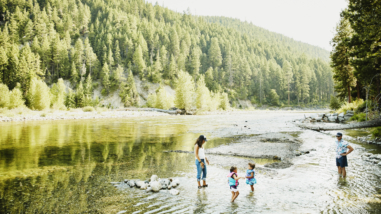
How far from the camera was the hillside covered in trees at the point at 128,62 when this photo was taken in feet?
273

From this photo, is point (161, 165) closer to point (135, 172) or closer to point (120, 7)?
point (135, 172)

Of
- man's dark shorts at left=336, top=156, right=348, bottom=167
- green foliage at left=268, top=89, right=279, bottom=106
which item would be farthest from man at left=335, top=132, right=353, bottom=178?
green foliage at left=268, top=89, right=279, bottom=106

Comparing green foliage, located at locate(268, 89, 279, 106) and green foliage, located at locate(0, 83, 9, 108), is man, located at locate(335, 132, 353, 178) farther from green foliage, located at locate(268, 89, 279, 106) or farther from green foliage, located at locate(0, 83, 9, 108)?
green foliage, located at locate(268, 89, 279, 106)

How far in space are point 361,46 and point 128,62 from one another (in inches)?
4401

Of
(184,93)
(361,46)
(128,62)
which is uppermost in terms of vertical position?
(128,62)

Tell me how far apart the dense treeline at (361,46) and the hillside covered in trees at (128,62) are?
4619 cm

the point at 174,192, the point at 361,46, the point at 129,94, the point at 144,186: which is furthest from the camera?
the point at 129,94

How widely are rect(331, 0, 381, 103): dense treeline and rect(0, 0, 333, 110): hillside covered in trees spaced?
1818 inches

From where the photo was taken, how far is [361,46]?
65.9 feet

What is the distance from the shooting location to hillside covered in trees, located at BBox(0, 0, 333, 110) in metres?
83.2

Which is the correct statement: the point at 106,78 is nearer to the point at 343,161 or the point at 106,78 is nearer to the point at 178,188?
the point at 178,188

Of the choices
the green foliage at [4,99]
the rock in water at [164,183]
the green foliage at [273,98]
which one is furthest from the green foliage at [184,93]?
the rock in water at [164,183]

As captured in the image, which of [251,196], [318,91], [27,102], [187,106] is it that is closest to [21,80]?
[27,102]

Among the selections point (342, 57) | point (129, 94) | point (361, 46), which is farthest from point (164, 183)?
point (129, 94)
